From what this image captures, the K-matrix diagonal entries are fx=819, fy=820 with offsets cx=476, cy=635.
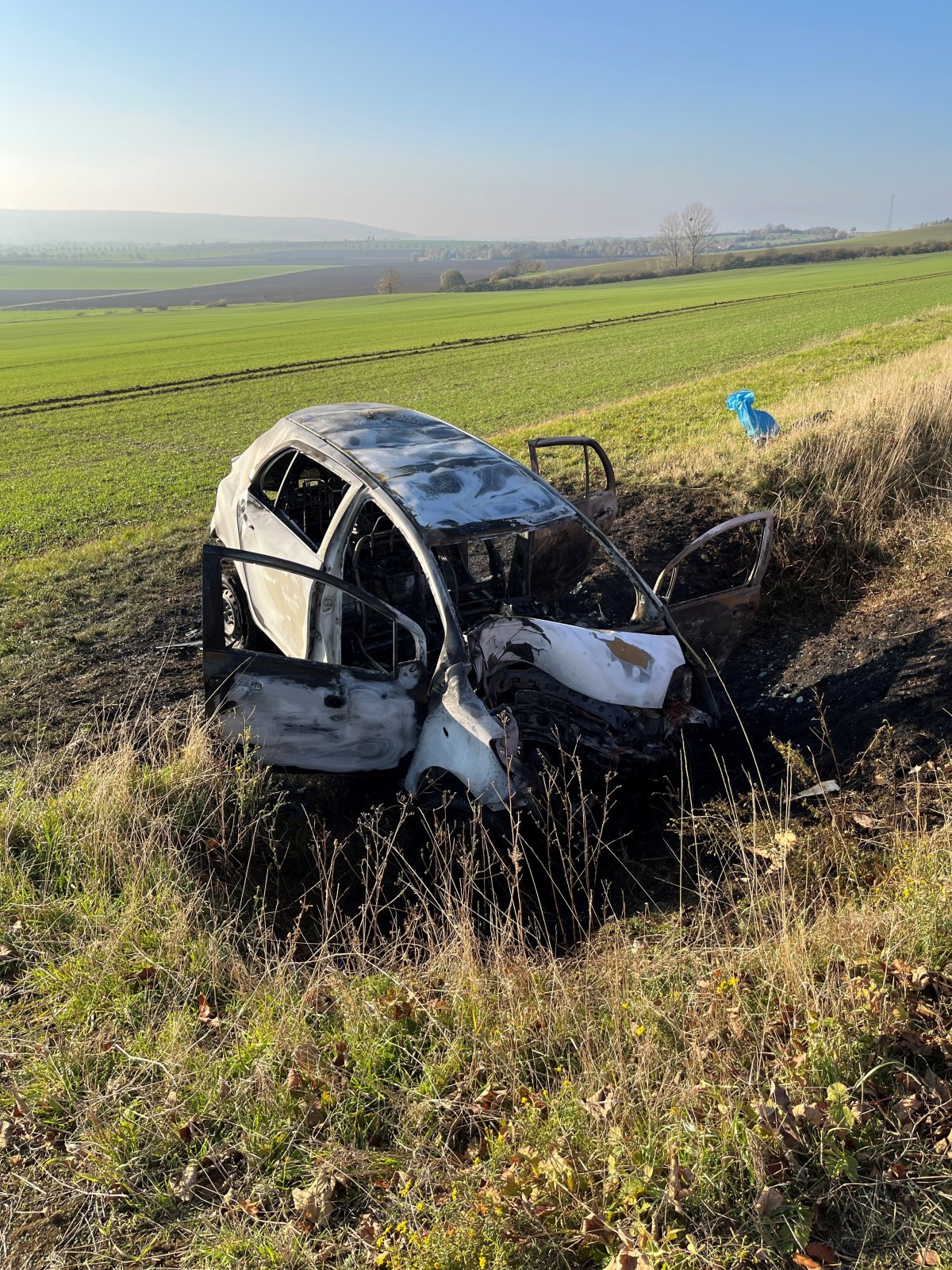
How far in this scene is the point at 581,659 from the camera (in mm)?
4496

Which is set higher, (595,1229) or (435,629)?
(435,629)

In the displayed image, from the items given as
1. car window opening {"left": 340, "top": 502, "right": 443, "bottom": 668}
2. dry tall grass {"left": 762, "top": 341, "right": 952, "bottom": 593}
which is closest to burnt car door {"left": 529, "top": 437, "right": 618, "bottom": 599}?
car window opening {"left": 340, "top": 502, "right": 443, "bottom": 668}

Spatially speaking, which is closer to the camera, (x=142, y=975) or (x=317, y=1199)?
(x=317, y=1199)

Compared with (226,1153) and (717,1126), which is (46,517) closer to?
(226,1153)

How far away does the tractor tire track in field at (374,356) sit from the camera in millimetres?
29453

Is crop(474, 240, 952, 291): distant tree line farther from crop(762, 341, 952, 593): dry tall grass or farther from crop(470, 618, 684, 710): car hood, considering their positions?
crop(470, 618, 684, 710): car hood

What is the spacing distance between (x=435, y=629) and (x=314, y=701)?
1282 mm

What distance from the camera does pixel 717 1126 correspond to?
236 centimetres

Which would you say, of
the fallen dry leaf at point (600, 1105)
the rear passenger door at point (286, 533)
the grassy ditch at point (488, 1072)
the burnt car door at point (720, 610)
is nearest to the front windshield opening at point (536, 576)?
the burnt car door at point (720, 610)

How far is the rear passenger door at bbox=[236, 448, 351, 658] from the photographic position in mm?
5090

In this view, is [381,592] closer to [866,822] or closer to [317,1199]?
[866,822]

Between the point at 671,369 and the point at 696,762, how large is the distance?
2391 cm

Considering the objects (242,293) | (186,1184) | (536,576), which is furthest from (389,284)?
(186,1184)

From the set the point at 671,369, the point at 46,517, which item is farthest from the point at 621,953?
the point at 671,369
